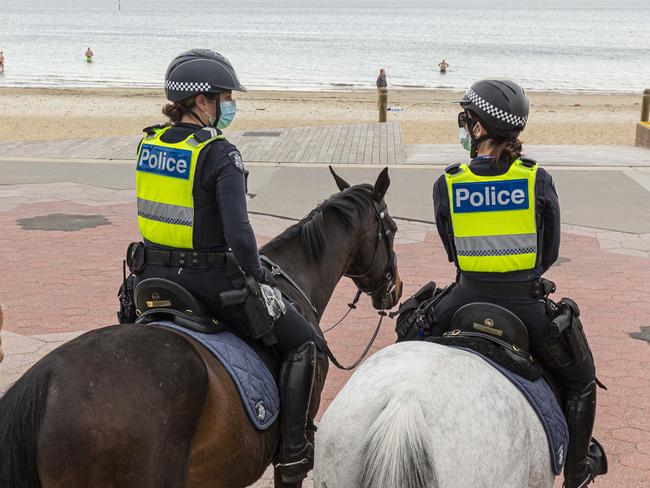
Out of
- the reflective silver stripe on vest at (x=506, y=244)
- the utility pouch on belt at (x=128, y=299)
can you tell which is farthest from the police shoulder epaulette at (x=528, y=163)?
the utility pouch on belt at (x=128, y=299)

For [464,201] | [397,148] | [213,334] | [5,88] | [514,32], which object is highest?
[464,201]

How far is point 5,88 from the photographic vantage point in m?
43.8

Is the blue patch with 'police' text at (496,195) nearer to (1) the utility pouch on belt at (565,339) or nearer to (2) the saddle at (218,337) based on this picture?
(1) the utility pouch on belt at (565,339)

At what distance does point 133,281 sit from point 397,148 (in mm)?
14302

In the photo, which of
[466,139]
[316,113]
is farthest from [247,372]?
[316,113]

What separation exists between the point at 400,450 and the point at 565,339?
1351mm

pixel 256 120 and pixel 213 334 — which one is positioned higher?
pixel 213 334

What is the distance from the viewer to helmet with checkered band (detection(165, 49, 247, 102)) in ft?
13.6

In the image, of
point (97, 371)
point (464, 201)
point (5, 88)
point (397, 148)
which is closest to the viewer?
point (97, 371)

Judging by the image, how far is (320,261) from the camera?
5113 mm

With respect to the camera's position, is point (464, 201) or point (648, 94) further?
point (648, 94)

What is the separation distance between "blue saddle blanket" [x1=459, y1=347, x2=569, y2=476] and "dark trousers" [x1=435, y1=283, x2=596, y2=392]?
294 mm

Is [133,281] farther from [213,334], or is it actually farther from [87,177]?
[87,177]

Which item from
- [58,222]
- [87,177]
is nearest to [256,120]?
[87,177]
